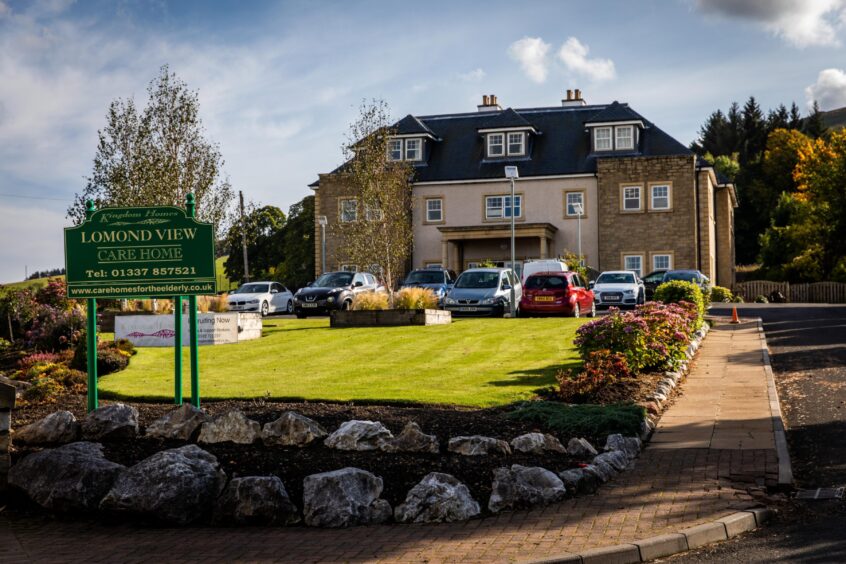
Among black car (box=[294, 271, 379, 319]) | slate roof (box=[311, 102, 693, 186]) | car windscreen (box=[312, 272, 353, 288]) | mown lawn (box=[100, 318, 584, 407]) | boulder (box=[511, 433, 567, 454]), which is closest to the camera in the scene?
boulder (box=[511, 433, 567, 454])

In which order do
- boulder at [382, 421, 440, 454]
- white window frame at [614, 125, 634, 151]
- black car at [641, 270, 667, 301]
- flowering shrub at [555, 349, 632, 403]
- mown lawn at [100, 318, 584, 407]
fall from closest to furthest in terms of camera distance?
boulder at [382, 421, 440, 454], flowering shrub at [555, 349, 632, 403], mown lawn at [100, 318, 584, 407], black car at [641, 270, 667, 301], white window frame at [614, 125, 634, 151]

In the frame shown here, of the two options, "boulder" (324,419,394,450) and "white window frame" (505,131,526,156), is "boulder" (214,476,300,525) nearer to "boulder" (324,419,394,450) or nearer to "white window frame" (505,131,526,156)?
"boulder" (324,419,394,450)

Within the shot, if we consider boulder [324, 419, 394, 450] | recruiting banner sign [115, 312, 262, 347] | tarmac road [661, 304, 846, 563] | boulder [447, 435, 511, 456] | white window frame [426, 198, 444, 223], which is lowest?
tarmac road [661, 304, 846, 563]

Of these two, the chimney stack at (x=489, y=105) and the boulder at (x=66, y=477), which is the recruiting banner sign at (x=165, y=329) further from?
the chimney stack at (x=489, y=105)

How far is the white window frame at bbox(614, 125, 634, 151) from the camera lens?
4772 centimetres

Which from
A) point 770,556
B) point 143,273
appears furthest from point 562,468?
point 143,273

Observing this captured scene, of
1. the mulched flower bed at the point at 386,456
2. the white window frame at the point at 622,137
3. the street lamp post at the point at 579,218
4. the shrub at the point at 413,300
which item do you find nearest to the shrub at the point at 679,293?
the shrub at the point at 413,300

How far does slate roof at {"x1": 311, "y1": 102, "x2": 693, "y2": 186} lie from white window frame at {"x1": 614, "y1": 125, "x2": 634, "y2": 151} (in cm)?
38

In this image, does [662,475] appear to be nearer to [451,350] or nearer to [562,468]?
[562,468]

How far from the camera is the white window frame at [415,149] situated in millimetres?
50906

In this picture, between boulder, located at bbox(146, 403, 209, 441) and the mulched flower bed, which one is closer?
the mulched flower bed

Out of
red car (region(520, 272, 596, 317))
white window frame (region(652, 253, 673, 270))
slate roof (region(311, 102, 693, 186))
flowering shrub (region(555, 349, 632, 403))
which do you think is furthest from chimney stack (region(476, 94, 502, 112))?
flowering shrub (region(555, 349, 632, 403))

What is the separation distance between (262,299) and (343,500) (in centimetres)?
2914

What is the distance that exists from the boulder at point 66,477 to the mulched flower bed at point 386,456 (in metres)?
0.57
